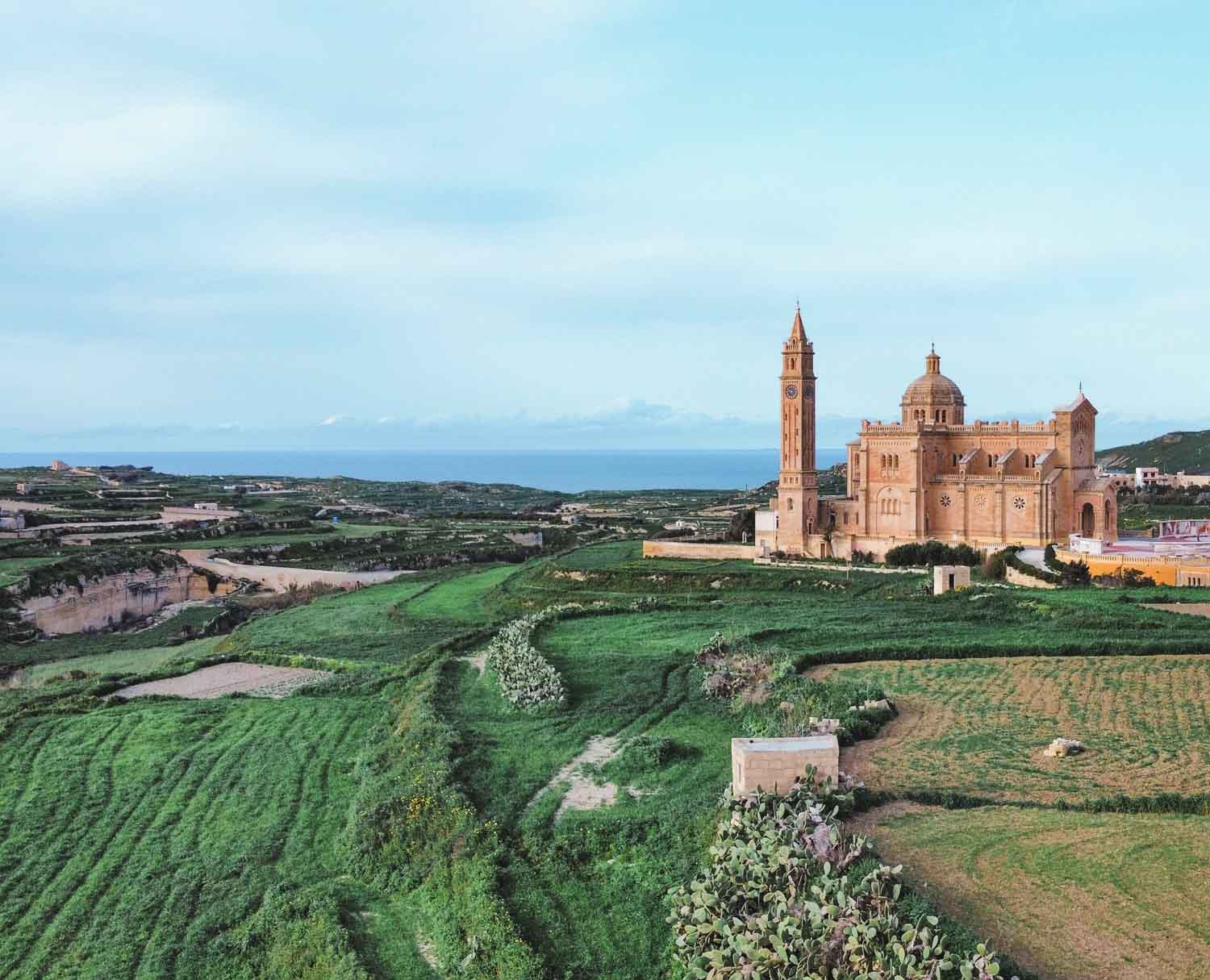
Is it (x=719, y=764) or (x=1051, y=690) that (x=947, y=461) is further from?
(x=719, y=764)

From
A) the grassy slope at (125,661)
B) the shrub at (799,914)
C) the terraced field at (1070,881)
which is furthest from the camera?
the grassy slope at (125,661)

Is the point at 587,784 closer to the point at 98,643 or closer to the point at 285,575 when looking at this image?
the point at 98,643

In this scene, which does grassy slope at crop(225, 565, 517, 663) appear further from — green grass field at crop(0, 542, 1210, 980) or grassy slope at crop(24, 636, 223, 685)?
green grass field at crop(0, 542, 1210, 980)

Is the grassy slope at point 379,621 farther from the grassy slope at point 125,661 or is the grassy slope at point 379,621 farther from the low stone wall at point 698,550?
the low stone wall at point 698,550

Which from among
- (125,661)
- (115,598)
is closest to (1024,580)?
(125,661)

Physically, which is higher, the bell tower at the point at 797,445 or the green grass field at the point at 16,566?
the bell tower at the point at 797,445

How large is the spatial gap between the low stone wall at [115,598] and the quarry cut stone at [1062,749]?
1593 inches

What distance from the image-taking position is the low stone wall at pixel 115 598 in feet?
156

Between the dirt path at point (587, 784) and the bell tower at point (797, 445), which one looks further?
the bell tower at point (797, 445)

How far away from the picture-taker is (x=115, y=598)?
53.9 m

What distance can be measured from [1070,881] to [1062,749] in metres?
5.19

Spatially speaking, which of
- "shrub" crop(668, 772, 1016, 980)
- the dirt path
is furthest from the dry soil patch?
"shrub" crop(668, 772, 1016, 980)

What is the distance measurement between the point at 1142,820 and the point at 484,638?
2009 centimetres

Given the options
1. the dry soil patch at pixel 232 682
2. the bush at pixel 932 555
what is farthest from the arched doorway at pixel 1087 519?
the dry soil patch at pixel 232 682
